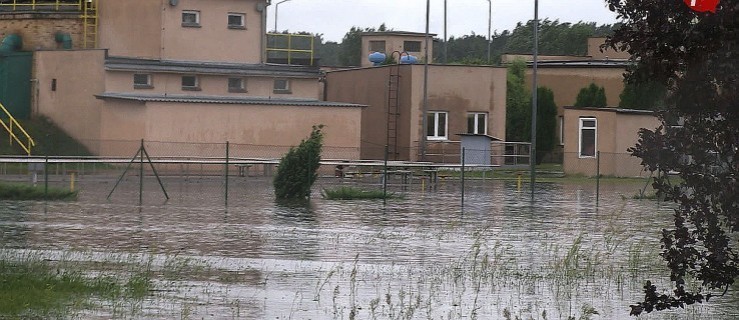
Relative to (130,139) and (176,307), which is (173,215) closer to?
(176,307)

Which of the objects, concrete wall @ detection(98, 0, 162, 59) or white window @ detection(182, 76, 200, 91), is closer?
white window @ detection(182, 76, 200, 91)

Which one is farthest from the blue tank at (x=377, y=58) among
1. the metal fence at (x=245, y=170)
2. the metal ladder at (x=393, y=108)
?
the metal fence at (x=245, y=170)

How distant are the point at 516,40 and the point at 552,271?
106228mm

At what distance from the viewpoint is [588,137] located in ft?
182

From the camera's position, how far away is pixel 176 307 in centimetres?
1378

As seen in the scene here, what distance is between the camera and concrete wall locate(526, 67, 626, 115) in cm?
6694

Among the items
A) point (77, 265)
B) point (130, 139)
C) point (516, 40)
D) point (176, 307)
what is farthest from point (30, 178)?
point (516, 40)

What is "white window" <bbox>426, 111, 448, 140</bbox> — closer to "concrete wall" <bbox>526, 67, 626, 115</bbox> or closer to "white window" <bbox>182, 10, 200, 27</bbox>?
"white window" <bbox>182, 10, 200, 27</bbox>

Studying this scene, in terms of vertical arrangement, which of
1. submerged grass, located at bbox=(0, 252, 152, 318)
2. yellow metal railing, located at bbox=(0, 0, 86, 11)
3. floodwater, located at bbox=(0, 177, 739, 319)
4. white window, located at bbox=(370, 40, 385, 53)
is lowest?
floodwater, located at bbox=(0, 177, 739, 319)

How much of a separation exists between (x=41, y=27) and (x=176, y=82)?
24.5 ft

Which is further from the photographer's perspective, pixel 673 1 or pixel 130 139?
pixel 130 139

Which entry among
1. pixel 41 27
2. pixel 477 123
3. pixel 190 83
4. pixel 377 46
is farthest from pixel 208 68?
pixel 377 46

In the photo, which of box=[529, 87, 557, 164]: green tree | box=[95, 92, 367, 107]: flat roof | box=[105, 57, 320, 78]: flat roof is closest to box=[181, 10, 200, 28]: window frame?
box=[105, 57, 320, 78]: flat roof

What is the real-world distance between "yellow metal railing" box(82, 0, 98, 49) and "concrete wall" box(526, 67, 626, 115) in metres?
25.4
